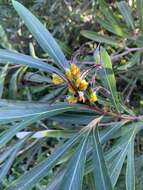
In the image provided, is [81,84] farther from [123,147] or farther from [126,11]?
[126,11]

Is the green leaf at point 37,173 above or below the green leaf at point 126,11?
below

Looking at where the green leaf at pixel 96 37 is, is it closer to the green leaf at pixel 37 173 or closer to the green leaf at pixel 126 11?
the green leaf at pixel 126 11

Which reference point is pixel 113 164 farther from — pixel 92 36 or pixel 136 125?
pixel 92 36

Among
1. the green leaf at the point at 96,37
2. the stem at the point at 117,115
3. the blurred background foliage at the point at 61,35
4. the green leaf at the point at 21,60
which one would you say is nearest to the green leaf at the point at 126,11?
the green leaf at the point at 96,37

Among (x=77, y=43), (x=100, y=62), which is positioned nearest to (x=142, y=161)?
(x=100, y=62)

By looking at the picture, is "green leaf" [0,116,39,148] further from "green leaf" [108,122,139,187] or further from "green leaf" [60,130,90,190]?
"green leaf" [108,122,139,187]
